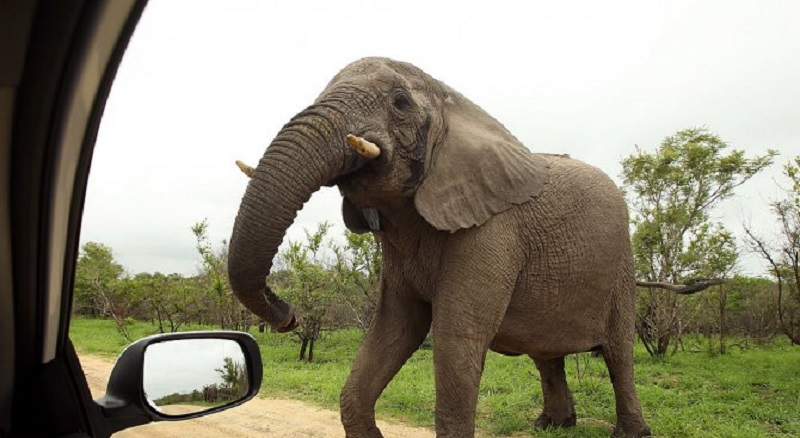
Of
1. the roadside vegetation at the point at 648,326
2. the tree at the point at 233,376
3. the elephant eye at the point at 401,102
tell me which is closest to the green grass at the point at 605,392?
the roadside vegetation at the point at 648,326

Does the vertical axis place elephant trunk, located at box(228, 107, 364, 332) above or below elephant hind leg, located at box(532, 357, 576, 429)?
above

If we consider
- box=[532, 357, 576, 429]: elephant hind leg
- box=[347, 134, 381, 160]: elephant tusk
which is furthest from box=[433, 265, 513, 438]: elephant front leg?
box=[532, 357, 576, 429]: elephant hind leg

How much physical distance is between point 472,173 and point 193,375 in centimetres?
292

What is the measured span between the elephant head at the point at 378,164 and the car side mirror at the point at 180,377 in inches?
55.3

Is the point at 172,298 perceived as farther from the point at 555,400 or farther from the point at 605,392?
the point at 555,400

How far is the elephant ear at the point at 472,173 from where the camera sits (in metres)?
4.22

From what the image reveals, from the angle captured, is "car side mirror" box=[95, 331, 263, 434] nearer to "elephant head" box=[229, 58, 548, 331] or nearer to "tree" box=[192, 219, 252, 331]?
"elephant head" box=[229, 58, 548, 331]

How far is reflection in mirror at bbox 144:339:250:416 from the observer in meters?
1.56

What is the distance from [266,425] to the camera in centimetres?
644

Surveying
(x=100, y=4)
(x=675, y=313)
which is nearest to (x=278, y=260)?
(x=675, y=313)

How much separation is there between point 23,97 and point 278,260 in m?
14.9

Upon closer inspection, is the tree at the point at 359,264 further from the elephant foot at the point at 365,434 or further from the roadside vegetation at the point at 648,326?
the elephant foot at the point at 365,434

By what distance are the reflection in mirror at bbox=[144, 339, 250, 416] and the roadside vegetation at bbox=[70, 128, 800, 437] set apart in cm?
288

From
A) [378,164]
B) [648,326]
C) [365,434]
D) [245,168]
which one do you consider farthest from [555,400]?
[648,326]
